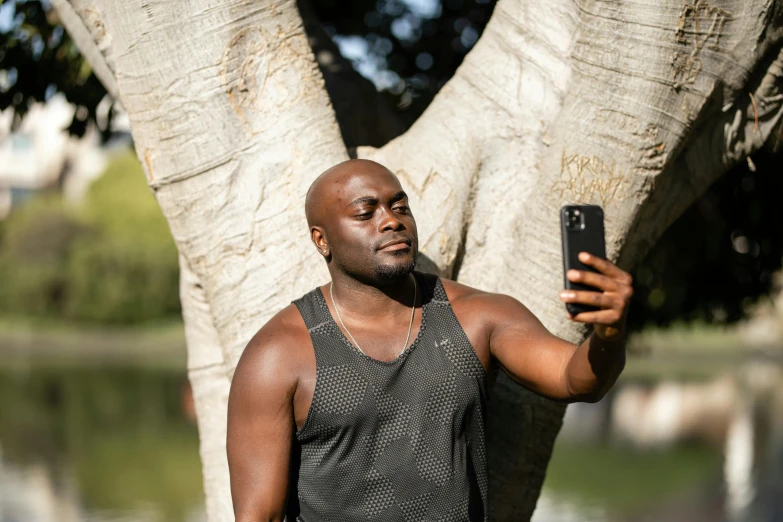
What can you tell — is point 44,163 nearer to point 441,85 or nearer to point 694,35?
point 441,85

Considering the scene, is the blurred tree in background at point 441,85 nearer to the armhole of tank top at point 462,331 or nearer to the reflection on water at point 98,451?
the armhole of tank top at point 462,331

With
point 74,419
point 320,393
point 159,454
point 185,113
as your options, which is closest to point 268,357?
point 320,393

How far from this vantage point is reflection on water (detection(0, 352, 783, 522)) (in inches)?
478

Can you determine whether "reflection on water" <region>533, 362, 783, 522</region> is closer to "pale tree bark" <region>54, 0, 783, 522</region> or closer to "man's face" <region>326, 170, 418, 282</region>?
"pale tree bark" <region>54, 0, 783, 522</region>

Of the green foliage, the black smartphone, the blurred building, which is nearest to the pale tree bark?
the black smartphone

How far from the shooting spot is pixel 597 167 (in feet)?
10.3

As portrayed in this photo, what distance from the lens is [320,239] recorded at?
2887mm

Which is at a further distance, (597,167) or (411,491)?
(597,167)

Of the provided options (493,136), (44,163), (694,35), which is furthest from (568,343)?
(44,163)

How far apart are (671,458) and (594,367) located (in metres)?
Result: 14.0

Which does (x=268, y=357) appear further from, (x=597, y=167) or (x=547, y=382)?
(x=597, y=167)

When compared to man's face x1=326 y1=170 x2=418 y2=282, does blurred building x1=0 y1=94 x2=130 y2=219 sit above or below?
below

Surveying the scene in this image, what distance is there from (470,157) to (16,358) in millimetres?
29639

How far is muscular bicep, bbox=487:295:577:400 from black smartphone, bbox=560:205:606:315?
0.41 metres
